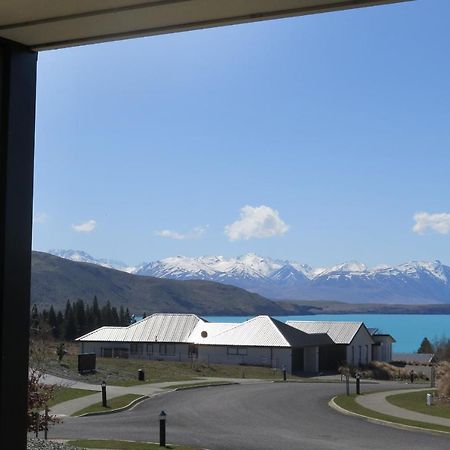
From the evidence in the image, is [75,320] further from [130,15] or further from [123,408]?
[130,15]

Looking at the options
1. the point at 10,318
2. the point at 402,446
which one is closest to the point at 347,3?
the point at 10,318

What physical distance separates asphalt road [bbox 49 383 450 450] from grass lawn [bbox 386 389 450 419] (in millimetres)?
2834

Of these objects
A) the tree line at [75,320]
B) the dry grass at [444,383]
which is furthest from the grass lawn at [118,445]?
the tree line at [75,320]

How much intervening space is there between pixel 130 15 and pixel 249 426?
21515 mm

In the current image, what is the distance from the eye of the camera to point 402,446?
62.0 ft

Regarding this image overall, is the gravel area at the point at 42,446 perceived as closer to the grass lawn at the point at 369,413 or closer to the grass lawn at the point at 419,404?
the grass lawn at the point at 369,413

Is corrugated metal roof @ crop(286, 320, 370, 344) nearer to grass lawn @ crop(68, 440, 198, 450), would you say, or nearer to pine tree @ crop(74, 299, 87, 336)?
pine tree @ crop(74, 299, 87, 336)

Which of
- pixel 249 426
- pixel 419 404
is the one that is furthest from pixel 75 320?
pixel 249 426

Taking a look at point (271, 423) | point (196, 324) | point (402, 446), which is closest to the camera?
point (402, 446)

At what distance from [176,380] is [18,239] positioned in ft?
132

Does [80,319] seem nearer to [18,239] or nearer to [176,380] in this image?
[176,380]

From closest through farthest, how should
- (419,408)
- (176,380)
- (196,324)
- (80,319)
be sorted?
(419,408) < (176,380) < (196,324) < (80,319)

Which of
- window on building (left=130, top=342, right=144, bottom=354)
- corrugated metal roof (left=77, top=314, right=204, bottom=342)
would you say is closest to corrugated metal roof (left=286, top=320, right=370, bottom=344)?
corrugated metal roof (left=77, top=314, right=204, bottom=342)

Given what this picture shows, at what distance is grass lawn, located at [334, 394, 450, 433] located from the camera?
73.1 ft
